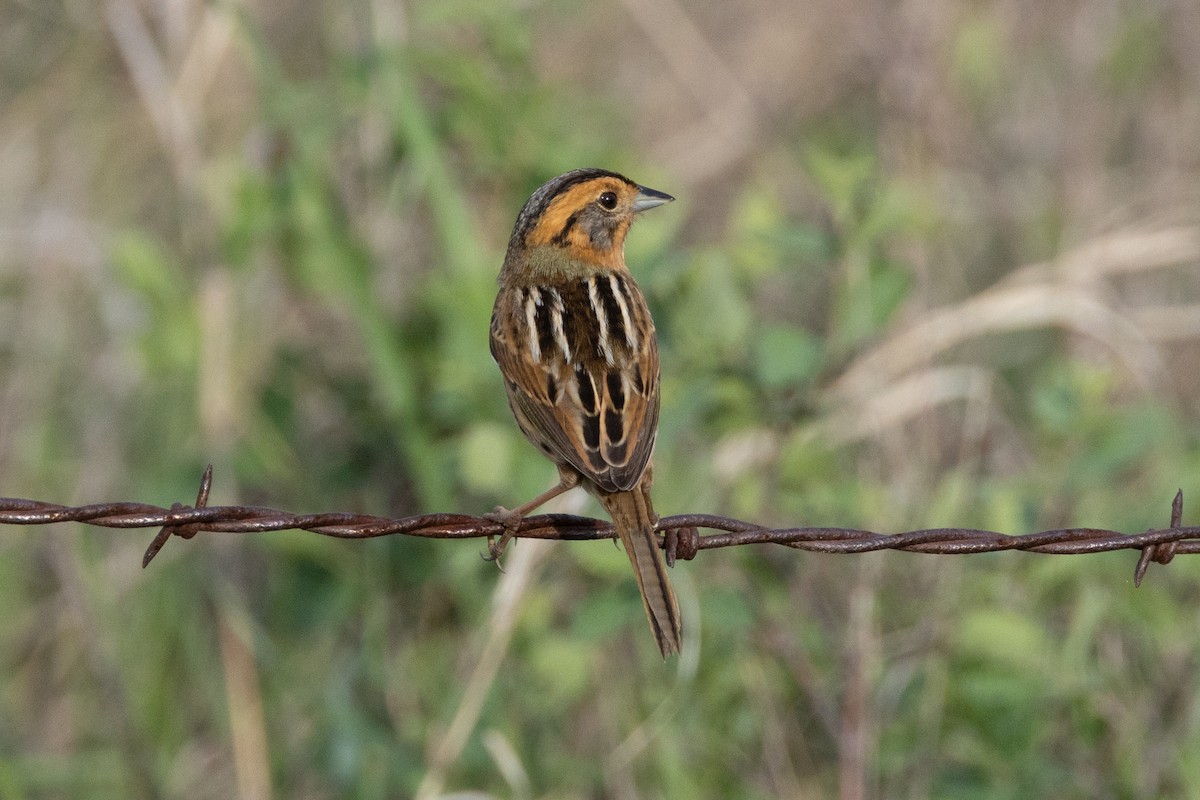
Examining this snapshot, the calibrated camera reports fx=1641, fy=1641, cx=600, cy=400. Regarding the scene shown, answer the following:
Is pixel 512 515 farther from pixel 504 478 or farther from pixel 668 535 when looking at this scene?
pixel 504 478

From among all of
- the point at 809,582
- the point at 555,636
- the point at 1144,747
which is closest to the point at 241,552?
the point at 555,636

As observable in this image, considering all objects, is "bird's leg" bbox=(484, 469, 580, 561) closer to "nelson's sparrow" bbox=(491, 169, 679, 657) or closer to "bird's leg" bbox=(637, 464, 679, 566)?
"nelson's sparrow" bbox=(491, 169, 679, 657)

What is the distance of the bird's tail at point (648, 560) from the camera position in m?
3.83

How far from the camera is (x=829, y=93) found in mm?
10250

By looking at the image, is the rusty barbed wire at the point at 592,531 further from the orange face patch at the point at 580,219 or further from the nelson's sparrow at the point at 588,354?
the orange face patch at the point at 580,219

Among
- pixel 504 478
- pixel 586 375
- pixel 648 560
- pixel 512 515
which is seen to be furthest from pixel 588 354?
pixel 504 478

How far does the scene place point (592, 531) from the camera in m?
3.79

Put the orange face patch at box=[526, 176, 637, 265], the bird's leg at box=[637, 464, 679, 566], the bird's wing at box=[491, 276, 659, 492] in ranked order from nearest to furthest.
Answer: the bird's leg at box=[637, 464, 679, 566] < the bird's wing at box=[491, 276, 659, 492] < the orange face patch at box=[526, 176, 637, 265]

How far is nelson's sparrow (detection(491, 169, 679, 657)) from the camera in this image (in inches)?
157

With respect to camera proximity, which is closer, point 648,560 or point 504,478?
point 648,560

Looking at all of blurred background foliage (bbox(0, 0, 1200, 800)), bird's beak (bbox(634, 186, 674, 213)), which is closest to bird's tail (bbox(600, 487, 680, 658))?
blurred background foliage (bbox(0, 0, 1200, 800))

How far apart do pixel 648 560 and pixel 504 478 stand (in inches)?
63.8

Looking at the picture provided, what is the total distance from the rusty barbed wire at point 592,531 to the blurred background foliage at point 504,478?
1.32 metres

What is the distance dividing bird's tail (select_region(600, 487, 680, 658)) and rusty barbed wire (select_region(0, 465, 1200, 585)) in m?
0.05
